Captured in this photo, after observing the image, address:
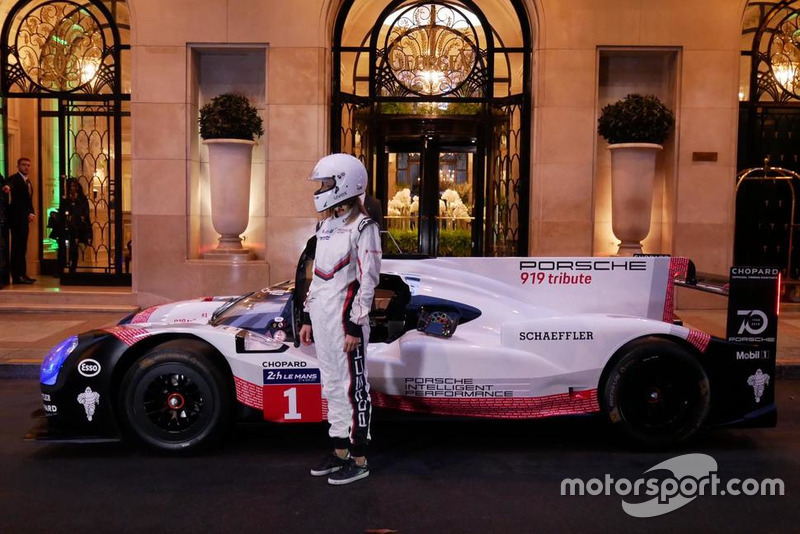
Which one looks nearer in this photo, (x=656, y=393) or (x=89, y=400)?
(x=89, y=400)

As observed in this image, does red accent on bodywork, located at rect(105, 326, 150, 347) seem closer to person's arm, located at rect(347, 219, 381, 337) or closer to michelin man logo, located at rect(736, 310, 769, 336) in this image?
person's arm, located at rect(347, 219, 381, 337)

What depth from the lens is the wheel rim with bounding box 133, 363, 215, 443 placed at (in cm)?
492

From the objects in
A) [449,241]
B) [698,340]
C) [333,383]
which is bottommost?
[333,383]

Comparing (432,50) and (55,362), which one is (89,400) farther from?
(432,50)

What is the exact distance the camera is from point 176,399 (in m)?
4.96

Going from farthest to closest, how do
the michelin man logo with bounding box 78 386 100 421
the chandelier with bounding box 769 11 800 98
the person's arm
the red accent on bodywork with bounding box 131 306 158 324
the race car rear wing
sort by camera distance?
1. the chandelier with bounding box 769 11 800 98
2. the red accent on bodywork with bounding box 131 306 158 324
3. the race car rear wing
4. the michelin man logo with bounding box 78 386 100 421
5. the person's arm

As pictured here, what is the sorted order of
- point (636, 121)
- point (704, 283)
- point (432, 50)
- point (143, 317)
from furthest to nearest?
point (432, 50)
point (636, 121)
point (143, 317)
point (704, 283)

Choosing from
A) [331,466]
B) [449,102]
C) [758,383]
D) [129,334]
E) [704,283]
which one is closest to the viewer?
[331,466]

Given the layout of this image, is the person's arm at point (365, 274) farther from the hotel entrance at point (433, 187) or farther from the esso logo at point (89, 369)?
the hotel entrance at point (433, 187)

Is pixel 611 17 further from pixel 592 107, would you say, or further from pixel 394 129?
pixel 394 129

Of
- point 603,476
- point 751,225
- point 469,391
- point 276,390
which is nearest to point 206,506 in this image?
point 276,390

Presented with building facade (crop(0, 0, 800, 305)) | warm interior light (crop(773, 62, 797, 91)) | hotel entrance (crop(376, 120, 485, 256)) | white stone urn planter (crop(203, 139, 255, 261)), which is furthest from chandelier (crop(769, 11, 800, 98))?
white stone urn planter (crop(203, 139, 255, 261))

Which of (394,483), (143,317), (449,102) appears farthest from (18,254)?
(394,483)

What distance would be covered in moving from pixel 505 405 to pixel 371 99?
8.30m
